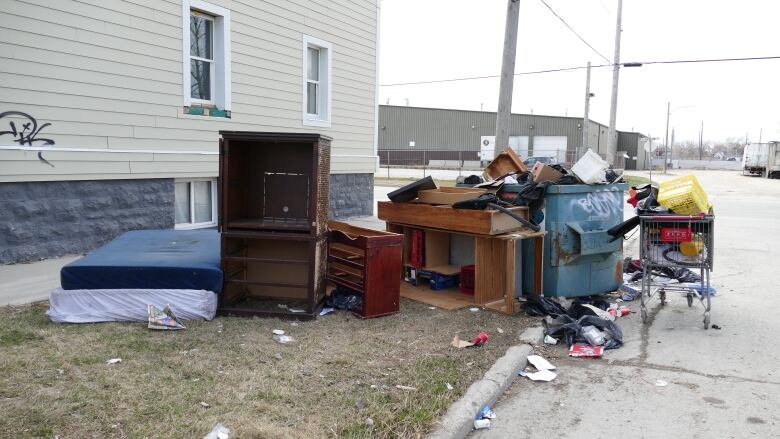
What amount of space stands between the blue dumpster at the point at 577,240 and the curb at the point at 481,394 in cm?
160

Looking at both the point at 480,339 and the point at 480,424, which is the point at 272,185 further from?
the point at 480,424

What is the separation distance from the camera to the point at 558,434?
384 centimetres

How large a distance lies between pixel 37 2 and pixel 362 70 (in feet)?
24.8

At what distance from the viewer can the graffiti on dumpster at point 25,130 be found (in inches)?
290

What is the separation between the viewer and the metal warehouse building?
59625 millimetres

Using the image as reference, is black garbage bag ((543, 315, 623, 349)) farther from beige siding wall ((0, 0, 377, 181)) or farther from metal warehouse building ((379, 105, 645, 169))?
metal warehouse building ((379, 105, 645, 169))

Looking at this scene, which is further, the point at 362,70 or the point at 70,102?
the point at 362,70

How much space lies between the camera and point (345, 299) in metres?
6.23

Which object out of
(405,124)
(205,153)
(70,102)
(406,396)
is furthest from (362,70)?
(405,124)

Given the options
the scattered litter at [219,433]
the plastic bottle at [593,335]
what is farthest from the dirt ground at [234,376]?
the plastic bottle at [593,335]

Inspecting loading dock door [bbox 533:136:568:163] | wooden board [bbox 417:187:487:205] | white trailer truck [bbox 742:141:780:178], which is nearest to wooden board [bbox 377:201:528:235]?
wooden board [bbox 417:187:487:205]

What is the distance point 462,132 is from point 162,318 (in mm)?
58289

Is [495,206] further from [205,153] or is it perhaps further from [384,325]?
[205,153]

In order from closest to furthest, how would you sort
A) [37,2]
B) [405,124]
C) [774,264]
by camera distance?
[37,2] < [774,264] < [405,124]
